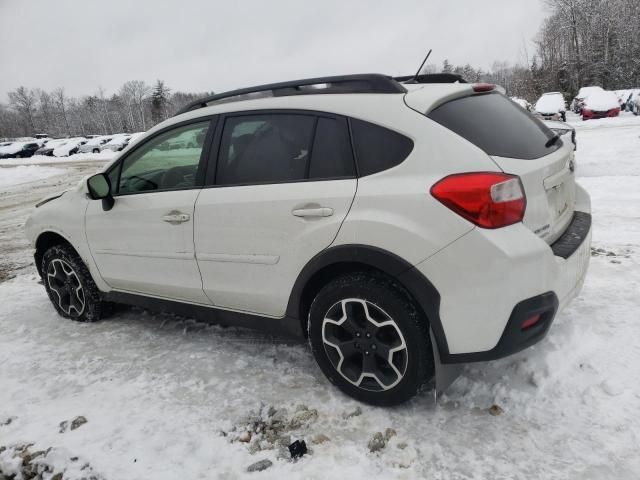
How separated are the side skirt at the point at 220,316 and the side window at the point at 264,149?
862mm

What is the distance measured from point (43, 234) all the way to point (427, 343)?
3602 millimetres

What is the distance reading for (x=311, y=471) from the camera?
7.50 feet

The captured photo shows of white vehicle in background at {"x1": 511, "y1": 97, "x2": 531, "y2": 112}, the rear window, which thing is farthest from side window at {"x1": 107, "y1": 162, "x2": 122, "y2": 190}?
white vehicle in background at {"x1": 511, "y1": 97, "x2": 531, "y2": 112}

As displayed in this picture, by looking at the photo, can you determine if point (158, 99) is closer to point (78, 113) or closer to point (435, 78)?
point (78, 113)

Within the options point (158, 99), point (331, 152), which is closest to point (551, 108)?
point (331, 152)

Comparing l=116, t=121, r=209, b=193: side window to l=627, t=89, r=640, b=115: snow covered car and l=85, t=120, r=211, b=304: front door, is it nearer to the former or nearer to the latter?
l=85, t=120, r=211, b=304: front door

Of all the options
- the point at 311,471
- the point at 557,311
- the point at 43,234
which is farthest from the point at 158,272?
the point at 557,311

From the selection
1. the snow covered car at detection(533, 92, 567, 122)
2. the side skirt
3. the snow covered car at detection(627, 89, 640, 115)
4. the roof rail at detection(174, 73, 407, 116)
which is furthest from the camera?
the snow covered car at detection(627, 89, 640, 115)

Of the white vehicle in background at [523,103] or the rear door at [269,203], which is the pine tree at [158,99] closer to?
the white vehicle in background at [523,103]

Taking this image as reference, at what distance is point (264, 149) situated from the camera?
298 cm

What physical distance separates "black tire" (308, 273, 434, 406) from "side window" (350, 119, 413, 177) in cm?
58

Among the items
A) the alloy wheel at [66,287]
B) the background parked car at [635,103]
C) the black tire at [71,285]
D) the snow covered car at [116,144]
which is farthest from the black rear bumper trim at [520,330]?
the snow covered car at [116,144]

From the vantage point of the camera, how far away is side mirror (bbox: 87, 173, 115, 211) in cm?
364

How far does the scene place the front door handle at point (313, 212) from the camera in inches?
101
